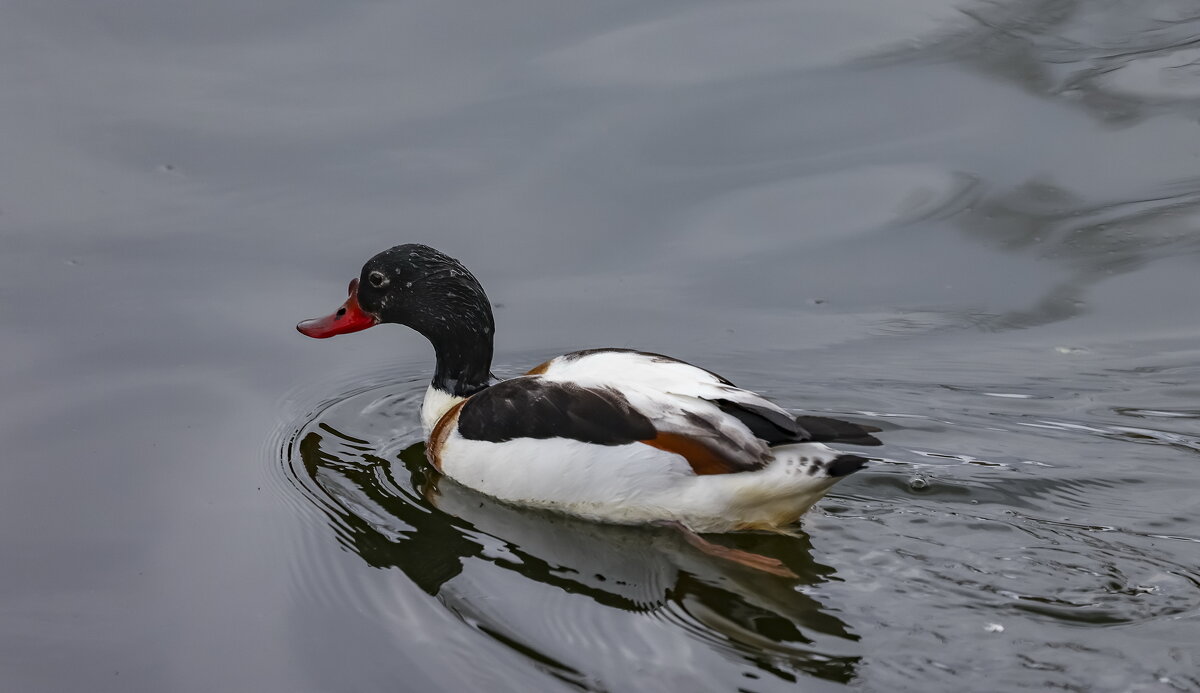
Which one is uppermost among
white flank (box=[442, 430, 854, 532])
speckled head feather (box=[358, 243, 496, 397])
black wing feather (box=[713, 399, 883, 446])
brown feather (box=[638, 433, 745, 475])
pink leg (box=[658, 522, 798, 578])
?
speckled head feather (box=[358, 243, 496, 397])

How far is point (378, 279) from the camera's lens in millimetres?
7289

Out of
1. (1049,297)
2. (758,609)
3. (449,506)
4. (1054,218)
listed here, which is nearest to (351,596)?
(449,506)

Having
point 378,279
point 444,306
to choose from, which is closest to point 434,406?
point 444,306

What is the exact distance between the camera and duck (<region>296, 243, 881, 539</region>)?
596 cm

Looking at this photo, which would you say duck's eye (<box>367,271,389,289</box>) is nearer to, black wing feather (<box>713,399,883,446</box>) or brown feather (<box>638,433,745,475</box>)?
brown feather (<box>638,433,745,475</box>)

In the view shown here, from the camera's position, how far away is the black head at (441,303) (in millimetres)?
7156

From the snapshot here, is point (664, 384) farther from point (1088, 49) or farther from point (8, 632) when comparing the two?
point (1088, 49)

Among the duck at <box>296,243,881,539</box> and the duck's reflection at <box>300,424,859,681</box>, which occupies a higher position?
the duck at <box>296,243,881,539</box>

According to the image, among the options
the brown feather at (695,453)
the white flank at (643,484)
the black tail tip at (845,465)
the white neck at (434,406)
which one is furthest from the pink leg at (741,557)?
the white neck at (434,406)

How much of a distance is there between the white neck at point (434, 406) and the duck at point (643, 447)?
0.59ft

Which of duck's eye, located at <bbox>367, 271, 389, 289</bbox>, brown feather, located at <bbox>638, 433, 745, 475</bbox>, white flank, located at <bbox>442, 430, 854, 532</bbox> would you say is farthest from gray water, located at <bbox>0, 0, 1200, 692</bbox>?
duck's eye, located at <bbox>367, 271, 389, 289</bbox>

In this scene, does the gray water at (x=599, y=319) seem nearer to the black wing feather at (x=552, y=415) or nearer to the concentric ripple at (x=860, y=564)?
the concentric ripple at (x=860, y=564)

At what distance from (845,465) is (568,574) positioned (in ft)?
4.17

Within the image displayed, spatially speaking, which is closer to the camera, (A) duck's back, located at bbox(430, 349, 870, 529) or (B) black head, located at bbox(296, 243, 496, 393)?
(A) duck's back, located at bbox(430, 349, 870, 529)
